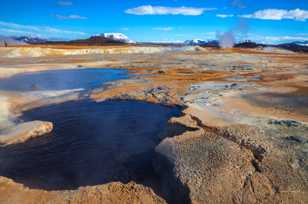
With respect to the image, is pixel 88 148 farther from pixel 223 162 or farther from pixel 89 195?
pixel 223 162

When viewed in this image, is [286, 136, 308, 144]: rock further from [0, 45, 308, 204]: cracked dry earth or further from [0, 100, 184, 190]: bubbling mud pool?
[0, 100, 184, 190]: bubbling mud pool

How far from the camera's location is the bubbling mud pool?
777cm

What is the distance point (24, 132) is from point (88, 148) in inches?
97.9

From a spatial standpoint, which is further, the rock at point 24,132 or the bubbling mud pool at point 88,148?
the rock at point 24,132

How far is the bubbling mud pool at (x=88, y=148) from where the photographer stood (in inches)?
306

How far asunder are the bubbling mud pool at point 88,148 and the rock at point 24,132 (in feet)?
0.99

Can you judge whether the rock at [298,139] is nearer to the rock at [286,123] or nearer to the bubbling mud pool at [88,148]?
the rock at [286,123]

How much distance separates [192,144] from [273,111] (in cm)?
515

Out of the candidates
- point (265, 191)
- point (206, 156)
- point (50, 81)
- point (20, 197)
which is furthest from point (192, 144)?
point (50, 81)

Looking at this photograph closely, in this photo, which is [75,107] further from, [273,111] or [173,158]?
[273,111]

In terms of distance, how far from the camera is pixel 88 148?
9594mm

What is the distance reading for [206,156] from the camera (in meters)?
7.68

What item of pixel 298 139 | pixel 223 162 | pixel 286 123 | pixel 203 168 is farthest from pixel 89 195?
pixel 286 123

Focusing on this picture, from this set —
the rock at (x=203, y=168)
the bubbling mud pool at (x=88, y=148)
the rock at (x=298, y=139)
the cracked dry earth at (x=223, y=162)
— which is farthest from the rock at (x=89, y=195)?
the rock at (x=298, y=139)
